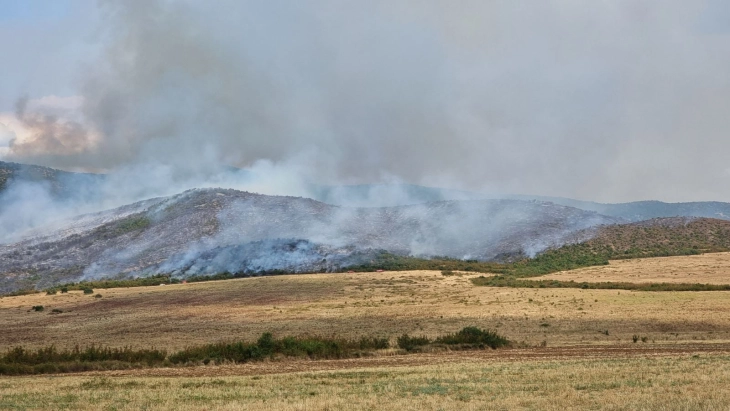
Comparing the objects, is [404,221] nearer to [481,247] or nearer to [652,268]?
[481,247]

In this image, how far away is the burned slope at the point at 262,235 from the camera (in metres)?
109

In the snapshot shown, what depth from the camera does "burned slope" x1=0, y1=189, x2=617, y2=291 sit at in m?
109

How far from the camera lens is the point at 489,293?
6838 centimetres

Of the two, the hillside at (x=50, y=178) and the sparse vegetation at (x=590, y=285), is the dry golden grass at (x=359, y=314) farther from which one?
the hillside at (x=50, y=178)

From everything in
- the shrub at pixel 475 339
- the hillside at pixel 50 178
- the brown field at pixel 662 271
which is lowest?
the shrub at pixel 475 339

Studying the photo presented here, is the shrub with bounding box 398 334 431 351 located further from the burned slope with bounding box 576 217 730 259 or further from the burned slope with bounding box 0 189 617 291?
the burned slope with bounding box 576 217 730 259

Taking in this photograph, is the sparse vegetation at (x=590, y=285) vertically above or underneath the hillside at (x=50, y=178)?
underneath

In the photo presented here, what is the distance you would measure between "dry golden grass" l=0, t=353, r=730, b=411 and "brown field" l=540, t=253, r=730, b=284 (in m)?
50.3

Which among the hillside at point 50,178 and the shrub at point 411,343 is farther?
the hillside at point 50,178

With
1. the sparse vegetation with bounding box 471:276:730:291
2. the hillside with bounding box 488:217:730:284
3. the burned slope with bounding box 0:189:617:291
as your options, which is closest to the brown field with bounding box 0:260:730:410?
the sparse vegetation with bounding box 471:276:730:291

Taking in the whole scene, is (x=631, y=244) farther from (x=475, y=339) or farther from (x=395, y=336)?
(x=475, y=339)

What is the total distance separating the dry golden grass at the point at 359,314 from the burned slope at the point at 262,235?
2479 centimetres

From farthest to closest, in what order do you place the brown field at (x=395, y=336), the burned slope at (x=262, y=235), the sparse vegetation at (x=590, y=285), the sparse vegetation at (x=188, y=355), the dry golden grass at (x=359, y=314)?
the burned slope at (x=262, y=235)
the sparse vegetation at (x=590, y=285)
the dry golden grass at (x=359, y=314)
the sparse vegetation at (x=188, y=355)
the brown field at (x=395, y=336)

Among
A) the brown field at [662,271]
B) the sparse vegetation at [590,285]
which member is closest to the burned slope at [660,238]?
the brown field at [662,271]
